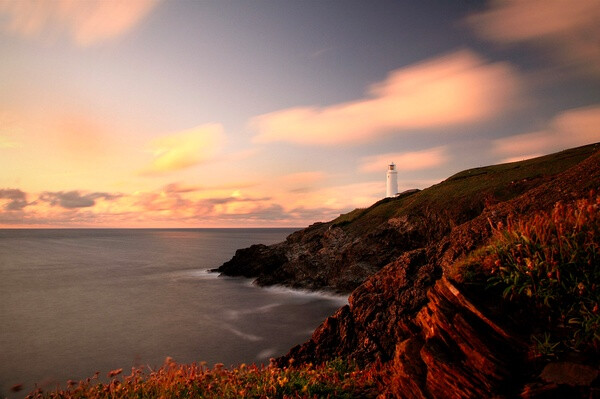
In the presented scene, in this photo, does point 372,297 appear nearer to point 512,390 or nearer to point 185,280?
point 512,390

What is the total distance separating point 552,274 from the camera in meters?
5.85

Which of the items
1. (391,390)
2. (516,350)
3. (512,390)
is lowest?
(391,390)

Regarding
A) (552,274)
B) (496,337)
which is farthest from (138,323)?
(552,274)

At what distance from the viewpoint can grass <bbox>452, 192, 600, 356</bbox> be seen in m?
5.23

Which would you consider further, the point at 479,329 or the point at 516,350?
the point at 479,329

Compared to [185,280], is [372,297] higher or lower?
higher

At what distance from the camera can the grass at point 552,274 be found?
523 cm

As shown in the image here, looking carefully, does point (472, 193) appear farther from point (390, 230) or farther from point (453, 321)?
point (453, 321)

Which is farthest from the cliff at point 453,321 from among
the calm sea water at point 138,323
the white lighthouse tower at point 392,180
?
the white lighthouse tower at point 392,180

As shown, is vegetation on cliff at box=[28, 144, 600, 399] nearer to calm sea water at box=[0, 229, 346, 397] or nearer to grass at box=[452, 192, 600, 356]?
grass at box=[452, 192, 600, 356]

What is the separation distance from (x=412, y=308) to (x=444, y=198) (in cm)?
3318

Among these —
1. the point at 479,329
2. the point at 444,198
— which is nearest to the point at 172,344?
the point at 479,329

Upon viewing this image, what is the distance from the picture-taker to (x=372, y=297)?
15.8 m

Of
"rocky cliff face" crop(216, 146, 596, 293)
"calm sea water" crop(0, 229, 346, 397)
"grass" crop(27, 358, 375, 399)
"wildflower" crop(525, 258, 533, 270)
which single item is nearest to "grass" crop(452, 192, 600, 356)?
"wildflower" crop(525, 258, 533, 270)
